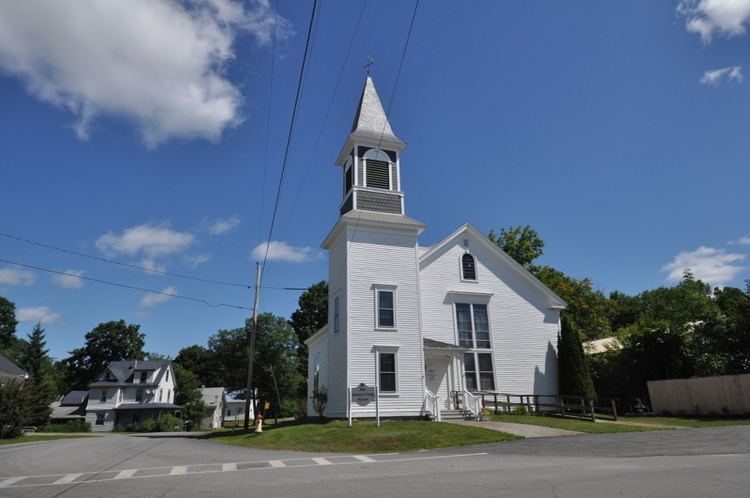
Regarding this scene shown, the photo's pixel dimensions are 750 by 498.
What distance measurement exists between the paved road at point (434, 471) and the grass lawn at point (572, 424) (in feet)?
7.66

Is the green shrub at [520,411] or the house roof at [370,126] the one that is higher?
the house roof at [370,126]

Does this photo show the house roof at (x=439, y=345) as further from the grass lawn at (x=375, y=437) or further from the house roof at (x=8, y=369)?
the house roof at (x=8, y=369)

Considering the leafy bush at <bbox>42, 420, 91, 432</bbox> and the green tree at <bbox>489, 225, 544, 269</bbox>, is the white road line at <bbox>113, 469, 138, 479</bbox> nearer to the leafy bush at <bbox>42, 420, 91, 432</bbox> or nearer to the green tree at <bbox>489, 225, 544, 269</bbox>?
the green tree at <bbox>489, 225, 544, 269</bbox>

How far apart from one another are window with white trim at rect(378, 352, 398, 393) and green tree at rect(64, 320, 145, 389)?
81586mm

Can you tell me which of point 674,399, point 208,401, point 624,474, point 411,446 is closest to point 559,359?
point 674,399

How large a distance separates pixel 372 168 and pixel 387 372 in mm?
9331

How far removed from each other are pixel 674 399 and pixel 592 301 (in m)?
10.9

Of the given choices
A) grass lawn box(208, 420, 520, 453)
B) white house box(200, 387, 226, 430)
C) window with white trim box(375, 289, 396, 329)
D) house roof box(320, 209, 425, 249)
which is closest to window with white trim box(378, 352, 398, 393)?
window with white trim box(375, 289, 396, 329)

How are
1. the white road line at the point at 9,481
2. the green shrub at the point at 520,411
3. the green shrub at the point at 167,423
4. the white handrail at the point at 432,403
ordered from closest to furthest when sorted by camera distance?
the white road line at the point at 9,481
the white handrail at the point at 432,403
the green shrub at the point at 520,411
the green shrub at the point at 167,423

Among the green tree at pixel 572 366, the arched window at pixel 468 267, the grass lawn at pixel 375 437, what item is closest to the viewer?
the grass lawn at pixel 375 437

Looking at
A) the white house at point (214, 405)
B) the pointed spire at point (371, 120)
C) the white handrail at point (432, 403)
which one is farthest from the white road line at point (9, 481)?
the white house at point (214, 405)

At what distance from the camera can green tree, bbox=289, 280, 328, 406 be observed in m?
57.6

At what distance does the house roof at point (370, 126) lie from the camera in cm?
2344

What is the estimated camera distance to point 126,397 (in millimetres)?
59656
